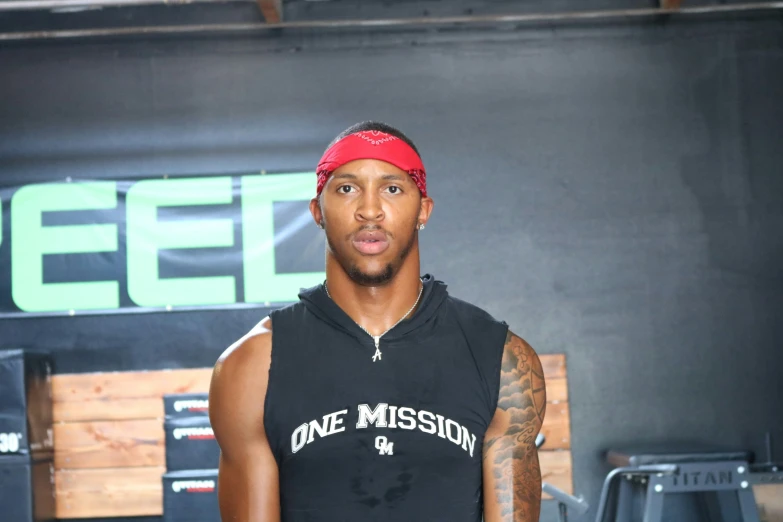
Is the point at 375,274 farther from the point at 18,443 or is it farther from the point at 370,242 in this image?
the point at 18,443

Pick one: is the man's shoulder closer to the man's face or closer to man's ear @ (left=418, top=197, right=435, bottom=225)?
the man's face

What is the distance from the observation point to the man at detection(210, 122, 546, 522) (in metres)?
1.84

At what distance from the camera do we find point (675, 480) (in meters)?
4.49

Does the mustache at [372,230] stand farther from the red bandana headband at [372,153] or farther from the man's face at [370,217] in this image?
the red bandana headband at [372,153]

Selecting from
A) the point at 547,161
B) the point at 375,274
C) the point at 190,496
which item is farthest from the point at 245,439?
the point at 547,161

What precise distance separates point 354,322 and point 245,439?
1.02 ft

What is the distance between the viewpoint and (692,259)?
555cm

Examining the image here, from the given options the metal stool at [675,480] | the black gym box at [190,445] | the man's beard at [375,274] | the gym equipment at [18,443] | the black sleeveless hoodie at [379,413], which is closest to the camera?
the black sleeveless hoodie at [379,413]

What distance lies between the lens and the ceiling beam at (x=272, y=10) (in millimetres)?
5168

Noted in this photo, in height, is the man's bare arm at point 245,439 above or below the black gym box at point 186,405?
below

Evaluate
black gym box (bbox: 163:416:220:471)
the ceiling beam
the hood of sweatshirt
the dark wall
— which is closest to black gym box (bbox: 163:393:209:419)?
black gym box (bbox: 163:416:220:471)

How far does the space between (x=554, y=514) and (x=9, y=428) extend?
112 inches

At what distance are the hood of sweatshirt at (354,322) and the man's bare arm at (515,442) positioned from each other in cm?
17

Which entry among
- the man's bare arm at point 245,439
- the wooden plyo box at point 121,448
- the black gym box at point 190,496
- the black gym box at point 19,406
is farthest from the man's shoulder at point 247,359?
the wooden plyo box at point 121,448
